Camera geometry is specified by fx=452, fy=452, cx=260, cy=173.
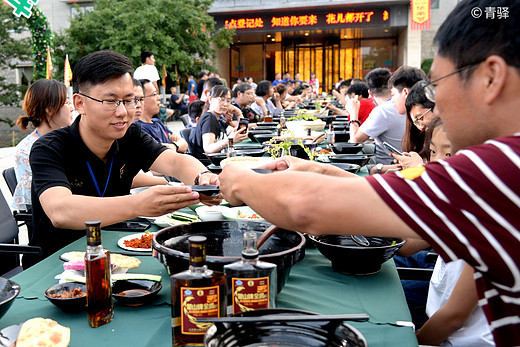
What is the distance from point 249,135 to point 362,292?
4.24 meters

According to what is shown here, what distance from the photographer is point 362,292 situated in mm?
1490

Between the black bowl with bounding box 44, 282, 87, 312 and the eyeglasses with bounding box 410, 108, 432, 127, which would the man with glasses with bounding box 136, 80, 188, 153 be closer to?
the eyeglasses with bounding box 410, 108, 432, 127

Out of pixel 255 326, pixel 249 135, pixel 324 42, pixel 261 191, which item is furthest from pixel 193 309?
pixel 324 42

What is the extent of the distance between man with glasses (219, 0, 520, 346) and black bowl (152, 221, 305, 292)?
0.69ft

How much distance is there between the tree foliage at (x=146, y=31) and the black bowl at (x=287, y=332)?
17.3 metres

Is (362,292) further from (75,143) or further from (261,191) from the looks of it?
(75,143)

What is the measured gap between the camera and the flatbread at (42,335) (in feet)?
3.47

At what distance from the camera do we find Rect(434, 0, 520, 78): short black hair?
0.90m

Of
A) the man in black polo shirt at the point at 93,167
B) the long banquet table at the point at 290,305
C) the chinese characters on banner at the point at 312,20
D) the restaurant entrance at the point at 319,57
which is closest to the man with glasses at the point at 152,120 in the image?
the man in black polo shirt at the point at 93,167

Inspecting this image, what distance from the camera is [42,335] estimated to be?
3.55 feet

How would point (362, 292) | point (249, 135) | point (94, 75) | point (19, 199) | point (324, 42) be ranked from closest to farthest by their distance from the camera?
point (362, 292) → point (94, 75) → point (19, 199) → point (249, 135) → point (324, 42)

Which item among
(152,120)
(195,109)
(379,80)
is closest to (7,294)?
(152,120)

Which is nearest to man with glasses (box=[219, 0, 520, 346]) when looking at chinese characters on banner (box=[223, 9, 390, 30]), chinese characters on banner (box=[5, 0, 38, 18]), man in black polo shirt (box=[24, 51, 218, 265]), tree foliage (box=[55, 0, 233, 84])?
man in black polo shirt (box=[24, 51, 218, 265])

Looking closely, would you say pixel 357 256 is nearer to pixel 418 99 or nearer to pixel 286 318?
pixel 286 318
